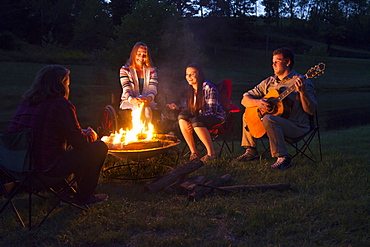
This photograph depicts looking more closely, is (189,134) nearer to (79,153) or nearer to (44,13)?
(79,153)

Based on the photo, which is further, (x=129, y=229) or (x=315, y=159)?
(x=315, y=159)

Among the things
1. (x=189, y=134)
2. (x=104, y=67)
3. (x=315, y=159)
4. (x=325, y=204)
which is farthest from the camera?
(x=104, y=67)

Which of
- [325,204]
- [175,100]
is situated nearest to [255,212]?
[325,204]

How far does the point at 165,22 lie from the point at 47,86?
52.8ft

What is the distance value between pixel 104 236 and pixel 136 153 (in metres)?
1.11

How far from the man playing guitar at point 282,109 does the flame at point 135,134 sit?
131 cm

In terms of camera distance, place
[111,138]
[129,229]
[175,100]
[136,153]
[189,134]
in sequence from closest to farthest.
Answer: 1. [129,229]
2. [136,153]
3. [111,138]
4. [189,134]
5. [175,100]

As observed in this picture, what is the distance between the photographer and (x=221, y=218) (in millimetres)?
2719

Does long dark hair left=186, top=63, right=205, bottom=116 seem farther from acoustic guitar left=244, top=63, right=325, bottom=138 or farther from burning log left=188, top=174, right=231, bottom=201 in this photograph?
burning log left=188, top=174, right=231, bottom=201

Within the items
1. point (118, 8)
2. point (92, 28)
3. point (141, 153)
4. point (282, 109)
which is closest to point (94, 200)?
point (141, 153)

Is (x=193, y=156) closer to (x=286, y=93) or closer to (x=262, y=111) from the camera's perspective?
(x=262, y=111)

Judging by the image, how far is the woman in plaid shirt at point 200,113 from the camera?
446 centimetres

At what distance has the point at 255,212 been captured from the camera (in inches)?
107

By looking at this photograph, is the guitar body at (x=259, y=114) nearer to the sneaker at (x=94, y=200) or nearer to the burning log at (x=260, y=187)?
the burning log at (x=260, y=187)
